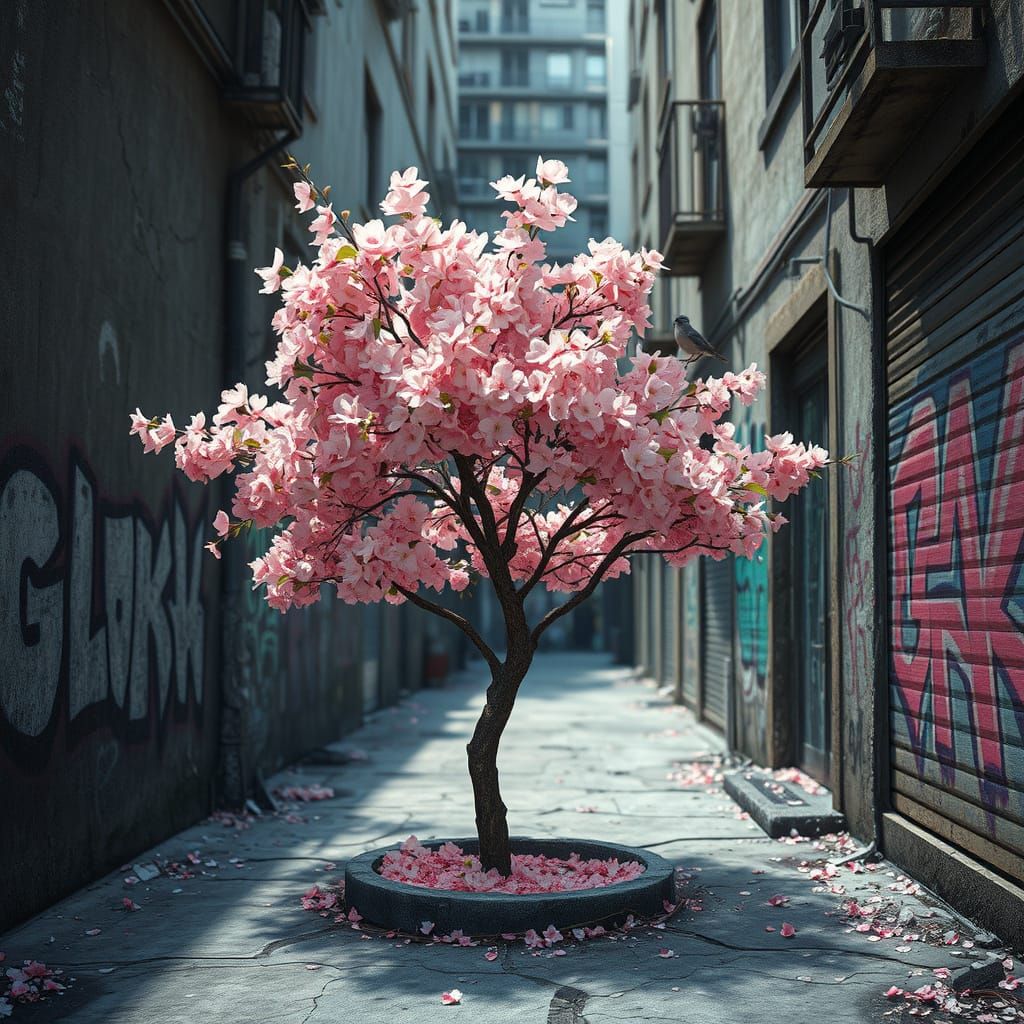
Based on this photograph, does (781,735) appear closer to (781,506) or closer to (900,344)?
(781,506)

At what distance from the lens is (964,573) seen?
5.49 metres

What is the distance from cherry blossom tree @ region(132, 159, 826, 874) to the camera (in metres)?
4.80

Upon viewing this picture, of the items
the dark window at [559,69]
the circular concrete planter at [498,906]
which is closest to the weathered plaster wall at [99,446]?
the circular concrete planter at [498,906]

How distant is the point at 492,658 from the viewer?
5.74 meters

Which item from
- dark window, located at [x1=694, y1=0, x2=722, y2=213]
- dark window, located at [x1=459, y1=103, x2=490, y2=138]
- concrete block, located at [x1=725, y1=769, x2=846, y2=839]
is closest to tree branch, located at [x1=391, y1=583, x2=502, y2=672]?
concrete block, located at [x1=725, y1=769, x2=846, y2=839]

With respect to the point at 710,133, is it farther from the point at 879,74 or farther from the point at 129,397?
the point at 129,397

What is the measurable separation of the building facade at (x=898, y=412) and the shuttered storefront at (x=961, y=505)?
1 centimetres

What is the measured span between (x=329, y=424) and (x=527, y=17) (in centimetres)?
5589

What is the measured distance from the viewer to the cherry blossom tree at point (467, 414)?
4.80m

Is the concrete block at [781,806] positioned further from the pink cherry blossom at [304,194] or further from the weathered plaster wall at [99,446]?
the pink cherry blossom at [304,194]

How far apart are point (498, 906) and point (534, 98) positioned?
53.4 m

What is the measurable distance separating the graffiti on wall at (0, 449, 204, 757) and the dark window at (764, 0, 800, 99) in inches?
235

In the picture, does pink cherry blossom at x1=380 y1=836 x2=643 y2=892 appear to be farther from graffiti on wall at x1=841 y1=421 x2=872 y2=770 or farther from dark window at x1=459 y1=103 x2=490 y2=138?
dark window at x1=459 y1=103 x2=490 y2=138

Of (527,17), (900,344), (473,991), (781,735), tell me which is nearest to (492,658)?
(473,991)
